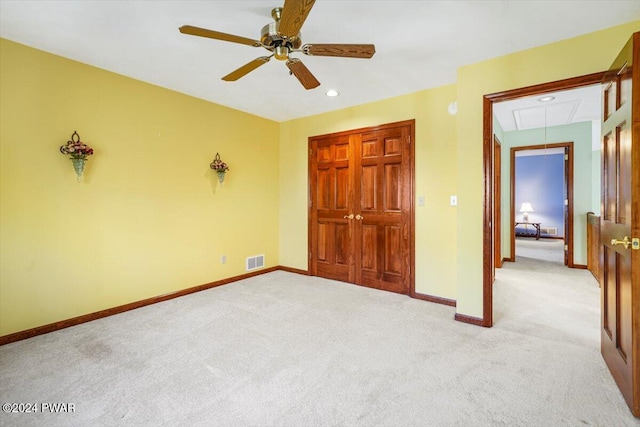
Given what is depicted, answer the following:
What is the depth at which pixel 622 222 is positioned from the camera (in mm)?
1801

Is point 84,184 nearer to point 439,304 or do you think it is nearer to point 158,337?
point 158,337

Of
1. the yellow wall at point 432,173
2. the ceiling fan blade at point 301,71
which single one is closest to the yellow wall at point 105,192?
the ceiling fan blade at point 301,71

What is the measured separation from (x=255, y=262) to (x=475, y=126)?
3.48 m

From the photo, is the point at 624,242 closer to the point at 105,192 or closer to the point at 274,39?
the point at 274,39

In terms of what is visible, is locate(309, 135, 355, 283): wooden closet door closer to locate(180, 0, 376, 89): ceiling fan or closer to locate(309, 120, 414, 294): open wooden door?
locate(309, 120, 414, 294): open wooden door

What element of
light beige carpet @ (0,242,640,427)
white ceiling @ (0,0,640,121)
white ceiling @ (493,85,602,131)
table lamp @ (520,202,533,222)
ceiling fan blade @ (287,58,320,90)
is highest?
white ceiling @ (493,85,602,131)

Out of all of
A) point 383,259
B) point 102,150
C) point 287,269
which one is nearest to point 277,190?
point 287,269

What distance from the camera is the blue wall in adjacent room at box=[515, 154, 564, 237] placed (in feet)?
29.4

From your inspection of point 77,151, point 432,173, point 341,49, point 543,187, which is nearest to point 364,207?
point 432,173

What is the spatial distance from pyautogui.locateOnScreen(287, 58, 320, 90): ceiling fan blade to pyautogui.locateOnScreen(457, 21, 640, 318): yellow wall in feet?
5.01

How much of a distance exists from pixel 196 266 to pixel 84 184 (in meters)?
1.53

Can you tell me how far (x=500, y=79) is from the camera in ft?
8.93

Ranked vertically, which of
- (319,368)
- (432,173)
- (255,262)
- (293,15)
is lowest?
(319,368)

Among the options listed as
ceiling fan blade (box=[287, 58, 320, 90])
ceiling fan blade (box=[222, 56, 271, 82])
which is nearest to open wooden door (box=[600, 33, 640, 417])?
ceiling fan blade (box=[287, 58, 320, 90])
